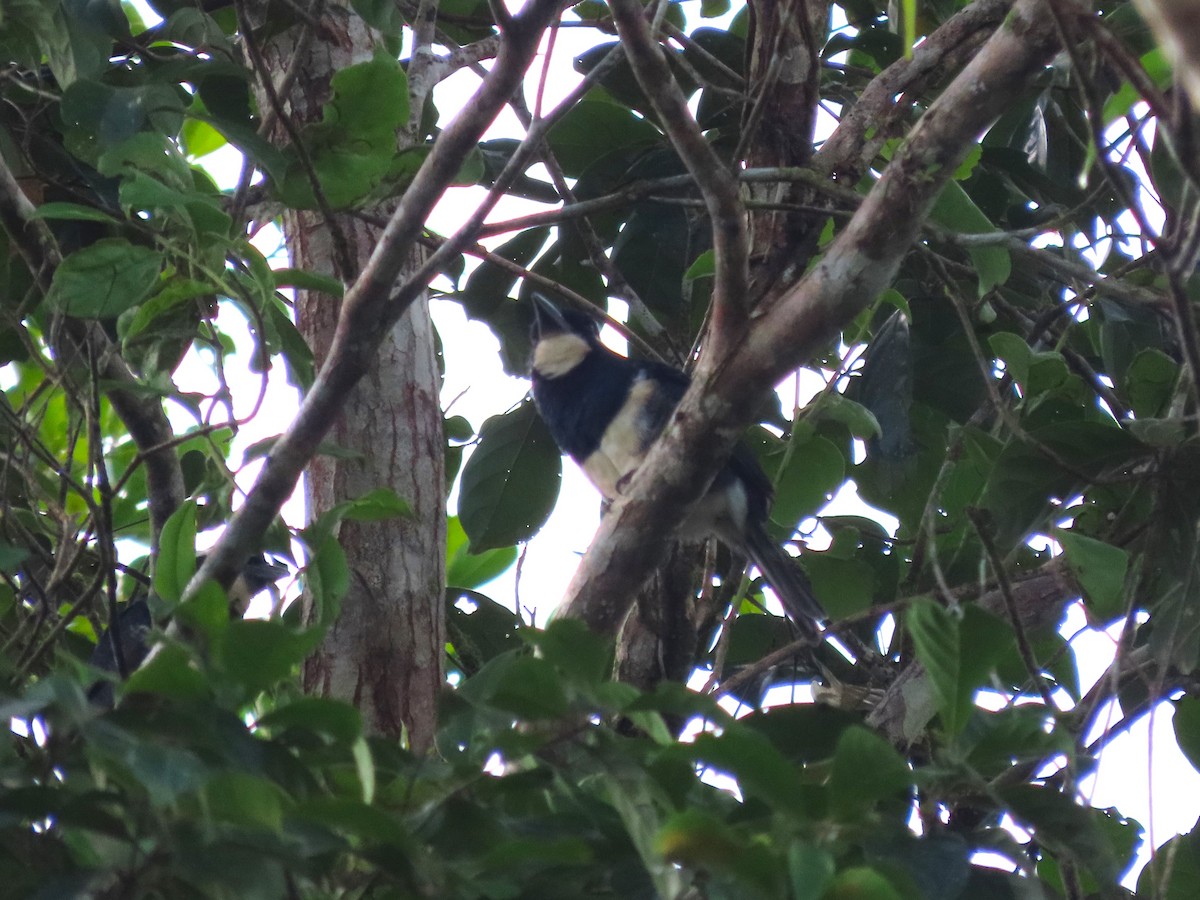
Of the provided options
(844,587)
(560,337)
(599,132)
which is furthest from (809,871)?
(560,337)

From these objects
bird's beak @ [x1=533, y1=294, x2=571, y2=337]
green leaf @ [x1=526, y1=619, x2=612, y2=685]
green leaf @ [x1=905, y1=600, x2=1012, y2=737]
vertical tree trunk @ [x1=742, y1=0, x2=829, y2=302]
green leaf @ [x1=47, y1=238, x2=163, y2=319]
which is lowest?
green leaf @ [x1=526, y1=619, x2=612, y2=685]

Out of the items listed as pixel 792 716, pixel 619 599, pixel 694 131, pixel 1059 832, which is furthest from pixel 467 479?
pixel 1059 832

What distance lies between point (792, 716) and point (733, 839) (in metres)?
0.37

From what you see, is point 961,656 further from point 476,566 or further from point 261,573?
point 261,573

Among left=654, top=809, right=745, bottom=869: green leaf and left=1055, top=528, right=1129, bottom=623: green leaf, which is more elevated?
left=1055, top=528, right=1129, bottom=623: green leaf

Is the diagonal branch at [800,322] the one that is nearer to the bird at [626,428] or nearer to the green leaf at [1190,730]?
the bird at [626,428]

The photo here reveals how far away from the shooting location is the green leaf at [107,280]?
5.24ft

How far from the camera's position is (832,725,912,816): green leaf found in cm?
99

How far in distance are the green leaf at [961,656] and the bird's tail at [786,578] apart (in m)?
1.73

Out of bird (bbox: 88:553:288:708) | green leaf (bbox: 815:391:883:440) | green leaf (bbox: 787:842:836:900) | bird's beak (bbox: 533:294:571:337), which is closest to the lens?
green leaf (bbox: 787:842:836:900)

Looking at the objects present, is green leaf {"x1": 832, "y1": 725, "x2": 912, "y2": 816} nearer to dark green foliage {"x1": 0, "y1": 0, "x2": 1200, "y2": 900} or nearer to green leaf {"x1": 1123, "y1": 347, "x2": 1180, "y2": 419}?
dark green foliage {"x1": 0, "y1": 0, "x2": 1200, "y2": 900}

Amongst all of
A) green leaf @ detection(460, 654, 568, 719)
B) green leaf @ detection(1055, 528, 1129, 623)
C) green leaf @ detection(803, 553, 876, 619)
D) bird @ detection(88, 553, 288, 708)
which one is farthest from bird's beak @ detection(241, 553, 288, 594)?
green leaf @ detection(460, 654, 568, 719)

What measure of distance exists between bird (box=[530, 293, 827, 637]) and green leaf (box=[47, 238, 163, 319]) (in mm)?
1336

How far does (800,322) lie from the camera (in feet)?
5.78
